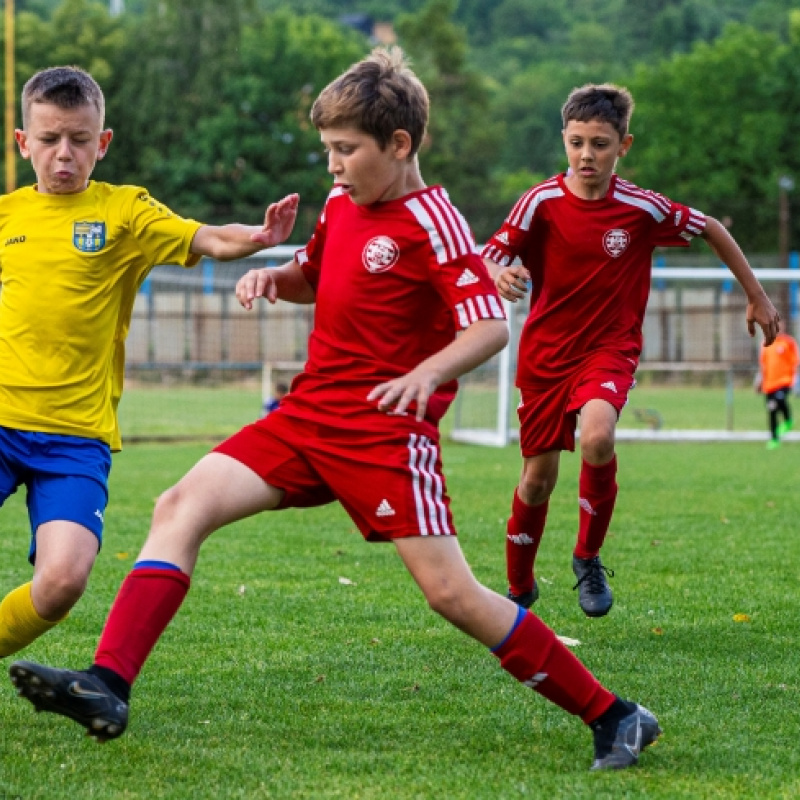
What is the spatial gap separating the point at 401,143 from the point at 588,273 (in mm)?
2411

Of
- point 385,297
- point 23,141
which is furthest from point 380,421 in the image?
point 23,141

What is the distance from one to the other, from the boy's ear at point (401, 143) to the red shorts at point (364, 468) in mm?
712

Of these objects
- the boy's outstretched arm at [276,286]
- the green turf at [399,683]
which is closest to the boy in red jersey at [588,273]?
the green turf at [399,683]

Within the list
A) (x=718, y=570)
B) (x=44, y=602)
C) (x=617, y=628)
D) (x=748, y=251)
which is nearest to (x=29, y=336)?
(x=44, y=602)

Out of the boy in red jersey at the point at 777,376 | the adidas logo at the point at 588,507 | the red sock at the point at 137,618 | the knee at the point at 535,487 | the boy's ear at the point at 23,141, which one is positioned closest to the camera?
the red sock at the point at 137,618

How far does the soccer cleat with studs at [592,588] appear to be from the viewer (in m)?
6.33

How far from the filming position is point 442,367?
12.8ft

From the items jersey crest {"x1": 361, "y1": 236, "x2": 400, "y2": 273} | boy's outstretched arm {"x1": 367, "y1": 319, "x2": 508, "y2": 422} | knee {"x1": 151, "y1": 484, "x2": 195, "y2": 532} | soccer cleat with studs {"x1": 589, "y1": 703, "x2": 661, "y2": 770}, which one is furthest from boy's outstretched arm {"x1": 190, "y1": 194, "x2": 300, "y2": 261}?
soccer cleat with studs {"x1": 589, "y1": 703, "x2": 661, "y2": 770}

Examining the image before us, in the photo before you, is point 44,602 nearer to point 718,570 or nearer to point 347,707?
point 347,707

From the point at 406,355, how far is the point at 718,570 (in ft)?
14.7

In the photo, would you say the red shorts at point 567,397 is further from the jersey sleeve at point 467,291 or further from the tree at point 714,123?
the tree at point 714,123

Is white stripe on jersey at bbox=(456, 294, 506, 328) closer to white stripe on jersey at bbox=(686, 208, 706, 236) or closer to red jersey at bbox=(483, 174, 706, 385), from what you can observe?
red jersey at bbox=(483, 174, 706, 385)

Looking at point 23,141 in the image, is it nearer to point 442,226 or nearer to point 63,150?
point 63,150

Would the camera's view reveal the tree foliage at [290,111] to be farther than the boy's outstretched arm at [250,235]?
Yes
